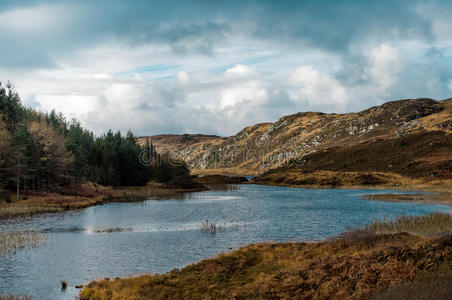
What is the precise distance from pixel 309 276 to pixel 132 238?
28.8 meters

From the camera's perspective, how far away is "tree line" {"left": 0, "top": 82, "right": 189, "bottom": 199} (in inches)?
3381

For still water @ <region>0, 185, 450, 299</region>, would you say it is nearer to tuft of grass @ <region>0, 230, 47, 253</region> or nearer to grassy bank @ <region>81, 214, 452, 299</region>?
tuft of grass @ <region>0, 230, 47, 253</region>

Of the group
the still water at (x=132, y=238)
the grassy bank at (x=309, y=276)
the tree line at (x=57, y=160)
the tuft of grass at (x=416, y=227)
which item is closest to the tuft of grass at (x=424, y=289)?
the grassy bank at (x=309, y=276)

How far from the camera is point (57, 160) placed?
322 feet

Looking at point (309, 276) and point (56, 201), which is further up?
point (56, 201)

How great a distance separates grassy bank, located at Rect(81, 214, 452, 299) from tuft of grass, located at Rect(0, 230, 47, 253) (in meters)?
17.8

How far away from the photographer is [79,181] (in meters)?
117

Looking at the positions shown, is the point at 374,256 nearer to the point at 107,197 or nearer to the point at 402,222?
the point at 402,222

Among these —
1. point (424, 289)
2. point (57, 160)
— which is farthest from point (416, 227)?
point (57, 160)

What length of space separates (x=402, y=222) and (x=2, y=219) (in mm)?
58324

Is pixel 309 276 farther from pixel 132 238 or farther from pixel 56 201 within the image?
pixel 56 201

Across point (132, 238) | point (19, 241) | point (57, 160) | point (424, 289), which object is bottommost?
point (132, 238)

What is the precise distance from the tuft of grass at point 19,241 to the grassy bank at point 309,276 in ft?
58.4

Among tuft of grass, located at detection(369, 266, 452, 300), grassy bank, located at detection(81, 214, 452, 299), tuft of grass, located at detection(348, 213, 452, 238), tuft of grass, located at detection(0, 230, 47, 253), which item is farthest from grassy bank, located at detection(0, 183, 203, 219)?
tuft of grass, located at detection(369, 266, 452, 300)
